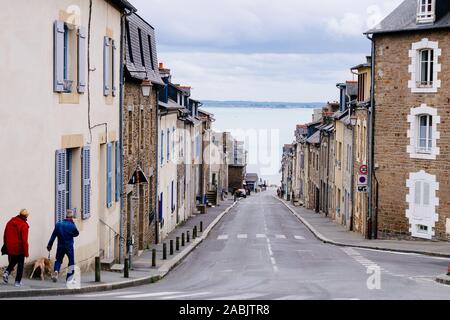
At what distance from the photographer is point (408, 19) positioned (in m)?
35.0

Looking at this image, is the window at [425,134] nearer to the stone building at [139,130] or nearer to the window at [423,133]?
the window at [423,133]

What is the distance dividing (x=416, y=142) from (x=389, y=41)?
4342mm

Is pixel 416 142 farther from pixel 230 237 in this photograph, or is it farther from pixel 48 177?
pixel 48 177

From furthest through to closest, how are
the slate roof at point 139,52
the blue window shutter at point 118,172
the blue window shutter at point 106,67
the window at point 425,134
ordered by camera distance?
the window at point 425,134
the slate roof at point 139,52
the blue window shutter at point 118,172
the blue window shutter at point 106,67

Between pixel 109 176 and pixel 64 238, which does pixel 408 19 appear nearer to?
pixel 109 176

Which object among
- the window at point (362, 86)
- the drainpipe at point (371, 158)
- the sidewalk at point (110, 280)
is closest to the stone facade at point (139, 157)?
the sidewalk at point (110, 280)

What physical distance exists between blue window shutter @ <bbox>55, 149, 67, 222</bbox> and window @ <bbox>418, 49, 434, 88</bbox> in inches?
771

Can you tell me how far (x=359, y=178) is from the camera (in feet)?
119

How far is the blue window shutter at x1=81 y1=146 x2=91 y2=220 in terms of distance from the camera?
20.6m

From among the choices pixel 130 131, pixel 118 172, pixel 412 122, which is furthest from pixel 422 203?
pixel 118 172

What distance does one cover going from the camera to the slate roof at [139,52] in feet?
94.1

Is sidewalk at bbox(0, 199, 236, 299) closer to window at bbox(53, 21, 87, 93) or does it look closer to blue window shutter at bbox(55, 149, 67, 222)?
blue window shutter at bbox(55, 149, 67, 222)

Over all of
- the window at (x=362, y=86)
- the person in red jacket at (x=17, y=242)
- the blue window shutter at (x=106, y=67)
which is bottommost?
the person in red jacket at (x=17, y=242)
